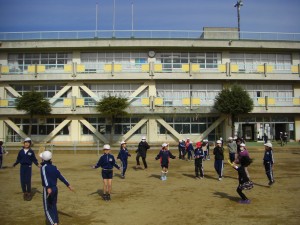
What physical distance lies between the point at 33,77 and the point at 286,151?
25240 millimetres

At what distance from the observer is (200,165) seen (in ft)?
46.0

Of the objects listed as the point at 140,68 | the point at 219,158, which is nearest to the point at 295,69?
the point at 140,68

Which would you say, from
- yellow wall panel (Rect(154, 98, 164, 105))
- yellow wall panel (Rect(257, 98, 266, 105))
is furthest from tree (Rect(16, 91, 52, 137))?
yellow wall panel (Rect(257, 98, 266, 105))

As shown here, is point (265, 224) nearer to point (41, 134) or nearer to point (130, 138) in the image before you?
point (130, 138)

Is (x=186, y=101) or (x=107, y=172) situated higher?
(x=186, y=101)

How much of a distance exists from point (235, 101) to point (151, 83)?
28.8 ft

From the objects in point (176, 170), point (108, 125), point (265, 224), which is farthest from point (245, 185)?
point (108, 125)

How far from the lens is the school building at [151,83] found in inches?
1264

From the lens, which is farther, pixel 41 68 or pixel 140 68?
pixel 41 68

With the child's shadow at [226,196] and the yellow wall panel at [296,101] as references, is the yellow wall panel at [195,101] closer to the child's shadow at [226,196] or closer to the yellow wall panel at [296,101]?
the yellow wall panel at [296,101]

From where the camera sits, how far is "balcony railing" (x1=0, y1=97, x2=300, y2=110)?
105 feet

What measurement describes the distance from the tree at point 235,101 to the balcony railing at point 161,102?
2.62 metres

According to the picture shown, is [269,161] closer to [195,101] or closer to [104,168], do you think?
[104,168]

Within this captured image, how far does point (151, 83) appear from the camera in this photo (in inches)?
1296
